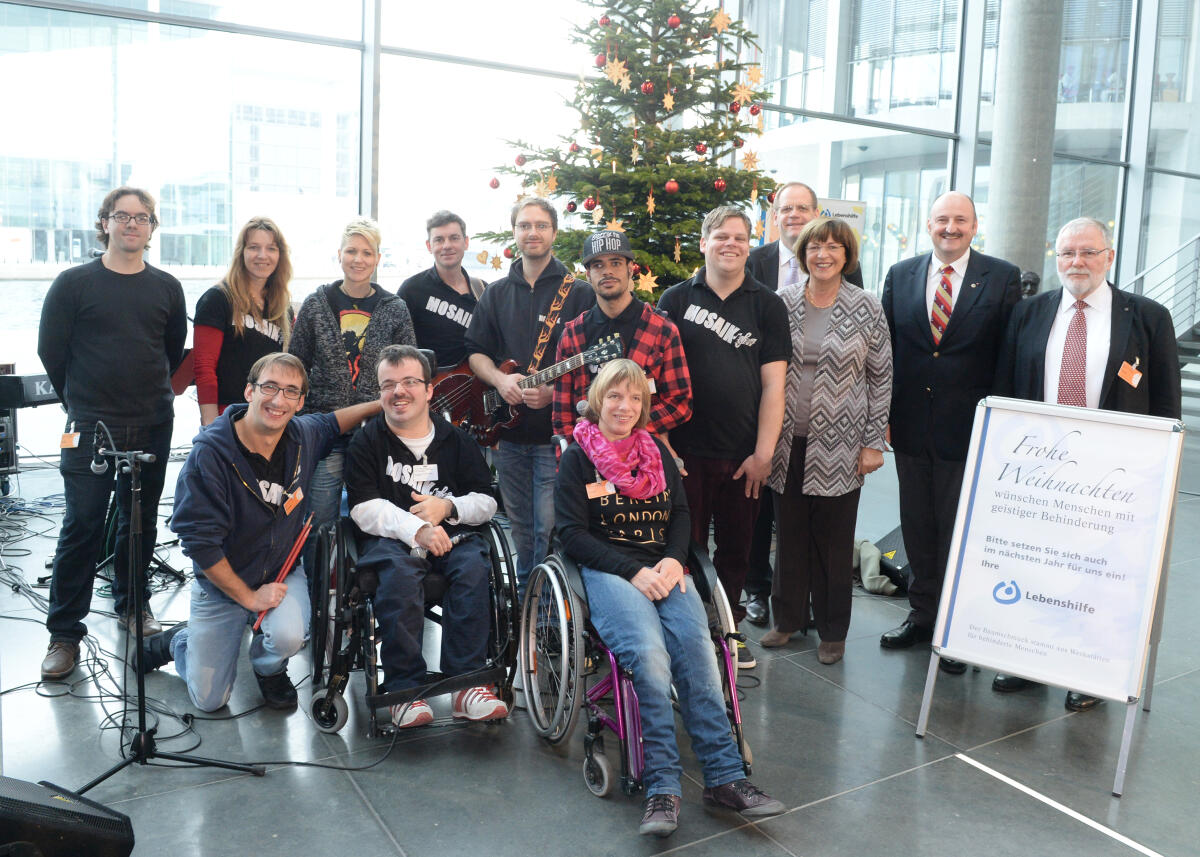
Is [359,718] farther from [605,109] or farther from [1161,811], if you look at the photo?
[605,109]

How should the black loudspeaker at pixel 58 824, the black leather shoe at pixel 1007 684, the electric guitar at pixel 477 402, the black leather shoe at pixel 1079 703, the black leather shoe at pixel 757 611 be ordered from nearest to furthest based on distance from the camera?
1. the black loudspeaker at pixel 58 824
2. the black leather shoe at pixel 1079 703
3. the black leather shoe at pixel 1007 684
4. the electric guitar at pixel 477 402
5. the black leather shoe at pixel 757 611

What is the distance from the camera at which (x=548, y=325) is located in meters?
3.38

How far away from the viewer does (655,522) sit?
110 inches

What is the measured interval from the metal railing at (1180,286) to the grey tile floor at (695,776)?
829 centimetres

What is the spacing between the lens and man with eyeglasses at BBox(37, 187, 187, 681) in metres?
3.10

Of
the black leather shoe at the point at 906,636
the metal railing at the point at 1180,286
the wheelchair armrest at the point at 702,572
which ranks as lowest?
the black leather shoe at the point at 906,636

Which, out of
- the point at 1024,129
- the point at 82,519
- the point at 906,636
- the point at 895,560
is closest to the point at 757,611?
the point at 906,636

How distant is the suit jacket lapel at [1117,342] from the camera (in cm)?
303

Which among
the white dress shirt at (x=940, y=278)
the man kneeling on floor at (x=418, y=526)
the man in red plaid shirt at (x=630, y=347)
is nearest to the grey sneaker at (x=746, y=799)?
the man kneeling on floor at (x=418, y=526)

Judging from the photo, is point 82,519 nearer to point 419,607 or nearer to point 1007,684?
point 419,607

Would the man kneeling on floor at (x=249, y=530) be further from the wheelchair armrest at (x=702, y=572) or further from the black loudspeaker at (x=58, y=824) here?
the wheelchair armrest at (x=702, y=572)

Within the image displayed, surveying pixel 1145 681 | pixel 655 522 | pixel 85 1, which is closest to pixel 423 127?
pixel 85 1

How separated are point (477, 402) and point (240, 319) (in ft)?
2.95

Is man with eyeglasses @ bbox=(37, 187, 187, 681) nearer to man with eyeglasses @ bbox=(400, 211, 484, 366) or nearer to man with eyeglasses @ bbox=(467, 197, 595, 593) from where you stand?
man with eyeglasses @ bbox=(400, 211, 484, 366)
